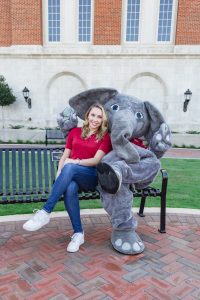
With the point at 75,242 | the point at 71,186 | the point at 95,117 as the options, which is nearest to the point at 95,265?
the point at 75,242

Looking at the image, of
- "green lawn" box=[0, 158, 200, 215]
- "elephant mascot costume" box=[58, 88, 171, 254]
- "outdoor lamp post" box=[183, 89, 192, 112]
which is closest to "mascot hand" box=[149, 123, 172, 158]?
"elephant mascot costume" box=[58, 88, 171, 254]

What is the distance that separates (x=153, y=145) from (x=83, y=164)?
808 mm

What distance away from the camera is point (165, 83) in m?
14.5

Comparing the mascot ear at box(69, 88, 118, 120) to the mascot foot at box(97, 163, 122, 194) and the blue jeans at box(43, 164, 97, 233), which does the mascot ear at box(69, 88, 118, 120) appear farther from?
the mascot foot at box(97, 163, 122, 194)

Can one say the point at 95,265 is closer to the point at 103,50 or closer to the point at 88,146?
the point at 88,146

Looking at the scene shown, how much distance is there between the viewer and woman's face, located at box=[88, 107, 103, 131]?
3.09 metres

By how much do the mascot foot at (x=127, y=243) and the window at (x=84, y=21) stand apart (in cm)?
1326

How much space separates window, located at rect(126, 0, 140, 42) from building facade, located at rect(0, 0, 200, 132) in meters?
0.05

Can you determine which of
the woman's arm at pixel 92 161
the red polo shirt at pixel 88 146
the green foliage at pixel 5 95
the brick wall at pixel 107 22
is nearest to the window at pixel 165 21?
the brick wall at pixel 107 22

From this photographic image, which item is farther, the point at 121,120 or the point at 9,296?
the point at 121,120

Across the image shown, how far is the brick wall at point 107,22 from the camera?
13914 millimetres

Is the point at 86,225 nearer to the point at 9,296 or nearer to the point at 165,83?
the point at 9,296

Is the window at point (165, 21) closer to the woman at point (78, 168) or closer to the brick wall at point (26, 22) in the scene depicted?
the brick wall at point (26, 22)

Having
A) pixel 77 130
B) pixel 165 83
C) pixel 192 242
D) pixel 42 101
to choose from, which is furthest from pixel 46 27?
pixel 192 242
